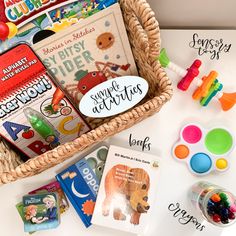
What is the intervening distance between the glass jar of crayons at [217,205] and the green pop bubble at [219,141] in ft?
0.29

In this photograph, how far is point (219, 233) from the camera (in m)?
0.83

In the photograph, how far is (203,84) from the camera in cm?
83

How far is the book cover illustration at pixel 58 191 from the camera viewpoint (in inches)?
32.8

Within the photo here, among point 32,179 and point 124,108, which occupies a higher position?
point 124,108

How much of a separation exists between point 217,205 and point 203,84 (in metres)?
0.26

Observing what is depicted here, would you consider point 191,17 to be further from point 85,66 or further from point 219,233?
point 219,233

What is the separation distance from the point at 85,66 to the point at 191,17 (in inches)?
11.1

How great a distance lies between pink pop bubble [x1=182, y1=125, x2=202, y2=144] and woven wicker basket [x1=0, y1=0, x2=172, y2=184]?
0.12m

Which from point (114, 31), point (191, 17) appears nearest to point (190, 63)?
point (191, 17)

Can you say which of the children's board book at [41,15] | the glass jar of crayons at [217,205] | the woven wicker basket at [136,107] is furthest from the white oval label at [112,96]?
the glass jar of crayons at [217,205]

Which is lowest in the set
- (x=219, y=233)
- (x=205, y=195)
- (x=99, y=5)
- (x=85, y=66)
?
(x=219, y=233)

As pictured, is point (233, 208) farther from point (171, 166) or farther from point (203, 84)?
point (203, 84)

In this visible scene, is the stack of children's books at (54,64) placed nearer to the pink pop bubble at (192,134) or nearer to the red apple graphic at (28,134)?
the red apple graphic at (28,134)

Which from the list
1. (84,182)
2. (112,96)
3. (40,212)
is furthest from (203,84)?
(40,212)
